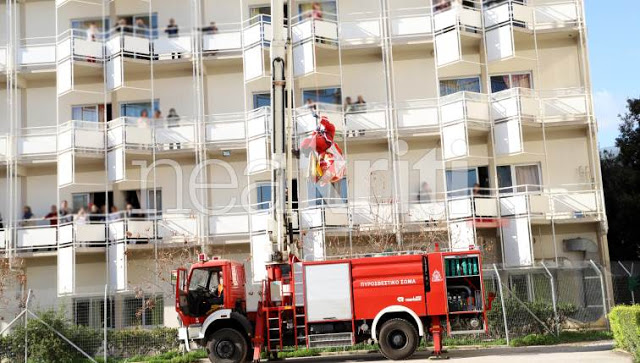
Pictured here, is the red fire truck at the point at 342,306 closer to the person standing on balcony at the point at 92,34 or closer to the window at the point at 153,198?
the window at the point at 153,198

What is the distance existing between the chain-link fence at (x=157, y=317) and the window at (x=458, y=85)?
26.8 feet

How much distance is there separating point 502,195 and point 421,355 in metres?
9.39

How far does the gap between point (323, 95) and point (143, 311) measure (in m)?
11.7

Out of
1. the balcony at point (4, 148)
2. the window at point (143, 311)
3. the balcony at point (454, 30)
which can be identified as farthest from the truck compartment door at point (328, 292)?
the balcony at point (4, 148)

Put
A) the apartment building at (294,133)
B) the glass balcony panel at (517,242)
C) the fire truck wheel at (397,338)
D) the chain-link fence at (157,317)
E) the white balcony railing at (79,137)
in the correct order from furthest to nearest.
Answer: the white balcony railing at (79,137) < the apartment building at (294,133) < the glass balcony panel at (517,242) < the chain-link fence at (157,317) < the fire truck wheel at (397,338)

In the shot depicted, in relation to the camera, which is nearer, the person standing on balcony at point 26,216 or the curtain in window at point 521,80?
the person standing on balcony at point 26,216

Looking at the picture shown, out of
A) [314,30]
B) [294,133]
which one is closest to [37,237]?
[294,133]

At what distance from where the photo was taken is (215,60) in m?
29.5

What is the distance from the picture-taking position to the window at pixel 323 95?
29750 millimetres

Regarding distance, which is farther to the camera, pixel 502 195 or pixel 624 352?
pixel 502 195

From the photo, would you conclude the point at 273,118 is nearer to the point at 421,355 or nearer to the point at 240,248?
the point at 421,355

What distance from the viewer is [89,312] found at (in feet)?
75.0

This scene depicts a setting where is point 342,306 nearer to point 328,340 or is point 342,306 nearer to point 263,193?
point 328,340

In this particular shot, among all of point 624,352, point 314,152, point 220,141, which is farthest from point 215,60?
point 624,352
